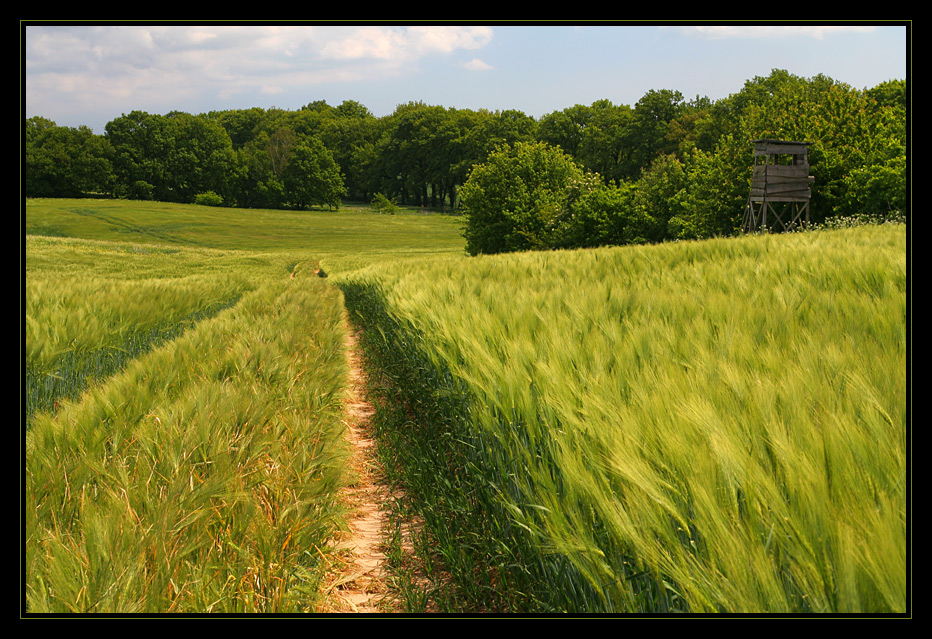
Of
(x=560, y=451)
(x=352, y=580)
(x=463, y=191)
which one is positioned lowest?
(x=352, y=580)

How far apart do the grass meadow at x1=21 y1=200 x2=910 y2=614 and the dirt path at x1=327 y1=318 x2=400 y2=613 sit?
21 centimetres

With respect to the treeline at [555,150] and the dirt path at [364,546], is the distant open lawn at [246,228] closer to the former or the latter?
the treeline at [555,150]

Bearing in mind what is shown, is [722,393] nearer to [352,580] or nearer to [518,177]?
[352,580]

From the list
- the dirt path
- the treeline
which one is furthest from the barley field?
the treeline

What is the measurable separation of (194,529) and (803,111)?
3680 cm

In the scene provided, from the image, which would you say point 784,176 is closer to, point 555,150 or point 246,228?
point 555,150

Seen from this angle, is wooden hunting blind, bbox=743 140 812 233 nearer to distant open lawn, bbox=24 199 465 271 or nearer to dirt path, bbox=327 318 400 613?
dirt path, bbox=327 318 400 613

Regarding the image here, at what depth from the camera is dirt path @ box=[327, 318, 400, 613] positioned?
2633 mm

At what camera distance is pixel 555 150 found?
45750mm

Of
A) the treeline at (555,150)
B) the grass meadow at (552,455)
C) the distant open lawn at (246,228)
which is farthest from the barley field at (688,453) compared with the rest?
the distant open lawn at (246,228)

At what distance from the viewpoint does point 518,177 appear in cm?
4322

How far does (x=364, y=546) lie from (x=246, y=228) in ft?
240

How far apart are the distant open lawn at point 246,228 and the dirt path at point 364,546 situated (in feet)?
159

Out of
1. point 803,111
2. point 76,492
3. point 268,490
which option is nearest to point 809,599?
point 268,490
